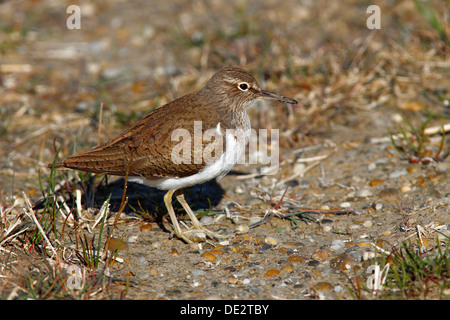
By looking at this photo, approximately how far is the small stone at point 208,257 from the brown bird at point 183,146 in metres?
0.28

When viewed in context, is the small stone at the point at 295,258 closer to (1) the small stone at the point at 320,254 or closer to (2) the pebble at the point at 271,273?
(1) the small stone at the point at 320,254

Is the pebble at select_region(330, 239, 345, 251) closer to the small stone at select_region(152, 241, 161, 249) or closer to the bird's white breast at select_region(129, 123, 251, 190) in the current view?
the bird's white breast at select_region(129, 123, 251, 190)

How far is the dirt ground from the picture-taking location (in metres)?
4.96

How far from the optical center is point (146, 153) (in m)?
5.36

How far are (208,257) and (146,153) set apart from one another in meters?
1.28

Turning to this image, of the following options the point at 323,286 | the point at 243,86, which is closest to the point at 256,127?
the point at 243,86

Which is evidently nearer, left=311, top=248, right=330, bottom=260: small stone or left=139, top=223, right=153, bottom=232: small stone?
left=311, top=248, right=330, bottom=260: small stone

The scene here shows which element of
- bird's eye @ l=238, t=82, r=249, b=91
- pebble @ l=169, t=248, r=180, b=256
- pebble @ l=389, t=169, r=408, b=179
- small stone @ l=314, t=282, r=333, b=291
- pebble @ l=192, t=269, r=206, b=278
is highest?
bird's eye @ l=238, t=82, r=249, b=91

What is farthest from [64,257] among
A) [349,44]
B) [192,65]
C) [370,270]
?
[349,44]

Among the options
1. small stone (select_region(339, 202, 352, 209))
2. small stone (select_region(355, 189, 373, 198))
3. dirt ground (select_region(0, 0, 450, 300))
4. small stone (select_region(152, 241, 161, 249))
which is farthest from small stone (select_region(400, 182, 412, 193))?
small stone (select_region(152, 241, 161, 249))

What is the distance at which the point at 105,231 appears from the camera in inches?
223

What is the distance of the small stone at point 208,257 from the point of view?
17.0 feet
